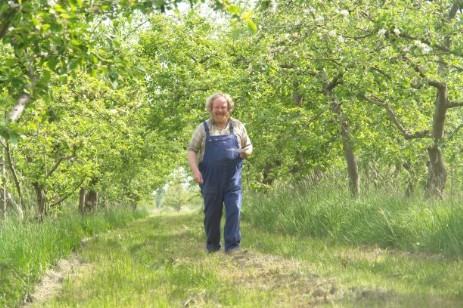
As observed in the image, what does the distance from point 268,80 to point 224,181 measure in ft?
16.1

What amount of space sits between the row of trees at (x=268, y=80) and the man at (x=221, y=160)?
1.08 m

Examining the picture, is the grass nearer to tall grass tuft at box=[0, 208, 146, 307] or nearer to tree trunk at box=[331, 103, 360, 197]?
tall grass tuft at box=[0, 208, 146, 307]

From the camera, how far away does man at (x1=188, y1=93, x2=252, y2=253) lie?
23.6 feet

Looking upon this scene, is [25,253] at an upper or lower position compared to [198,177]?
lower

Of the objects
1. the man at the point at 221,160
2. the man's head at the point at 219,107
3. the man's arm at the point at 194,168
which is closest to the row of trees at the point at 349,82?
the man's head at the point at 219,107

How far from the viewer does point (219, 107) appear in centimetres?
722

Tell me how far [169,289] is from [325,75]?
24.7 feet

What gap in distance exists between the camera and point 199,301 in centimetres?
424

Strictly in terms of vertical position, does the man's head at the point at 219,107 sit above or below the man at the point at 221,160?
above

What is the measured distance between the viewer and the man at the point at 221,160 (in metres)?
7.20

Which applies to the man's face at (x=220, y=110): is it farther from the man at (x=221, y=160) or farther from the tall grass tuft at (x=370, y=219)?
the tall grass tuft at (x=370, y=219)

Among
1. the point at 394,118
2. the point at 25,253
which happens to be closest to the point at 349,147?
the point at 394,118

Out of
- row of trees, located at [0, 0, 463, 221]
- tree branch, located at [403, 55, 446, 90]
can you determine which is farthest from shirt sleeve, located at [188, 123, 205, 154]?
tree branch, located at [403, 55, 446, 90]

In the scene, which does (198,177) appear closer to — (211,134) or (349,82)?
(211,134)
